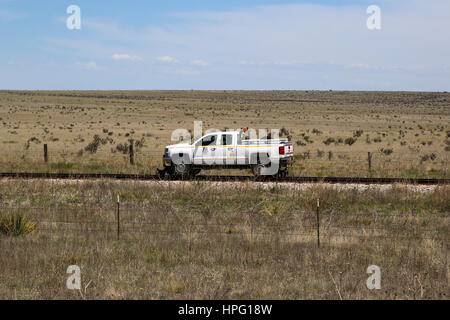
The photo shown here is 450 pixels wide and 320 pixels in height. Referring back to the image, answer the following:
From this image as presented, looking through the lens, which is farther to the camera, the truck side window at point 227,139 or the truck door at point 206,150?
the truck door at point 206,150

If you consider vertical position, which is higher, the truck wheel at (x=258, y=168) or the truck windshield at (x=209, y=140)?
the truck windshield at (x=209, y=140)

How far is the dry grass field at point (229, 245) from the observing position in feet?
27.1

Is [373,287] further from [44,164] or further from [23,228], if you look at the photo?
[44,164]

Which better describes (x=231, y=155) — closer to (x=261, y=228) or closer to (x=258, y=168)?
(x=258, y=168)

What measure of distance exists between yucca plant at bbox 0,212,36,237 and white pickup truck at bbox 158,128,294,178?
926 centimetres

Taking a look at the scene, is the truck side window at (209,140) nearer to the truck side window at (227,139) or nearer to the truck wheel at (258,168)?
the truck side window at (227,139)

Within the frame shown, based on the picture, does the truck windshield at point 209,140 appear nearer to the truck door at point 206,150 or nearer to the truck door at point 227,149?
the truck door at point 206,150

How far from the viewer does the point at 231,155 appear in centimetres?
2075

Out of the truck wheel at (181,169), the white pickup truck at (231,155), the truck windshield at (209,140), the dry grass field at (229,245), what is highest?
the truck windshield at (209,140)

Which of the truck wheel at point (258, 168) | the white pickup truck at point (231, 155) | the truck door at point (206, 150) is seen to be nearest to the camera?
the white pickup truck at point (231, 155)

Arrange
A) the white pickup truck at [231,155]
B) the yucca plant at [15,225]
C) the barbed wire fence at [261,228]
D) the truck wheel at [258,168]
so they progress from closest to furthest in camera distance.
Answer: the barbed wire fence at [261,228], the yucca plant at [15,225], the white pickup truck at [231,155], the truck wheel at [258,168]

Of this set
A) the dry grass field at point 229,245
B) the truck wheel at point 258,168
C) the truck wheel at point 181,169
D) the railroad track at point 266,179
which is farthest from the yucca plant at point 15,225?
the truck wheel at point 258,168

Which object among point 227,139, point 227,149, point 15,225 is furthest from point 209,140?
point 15,225
